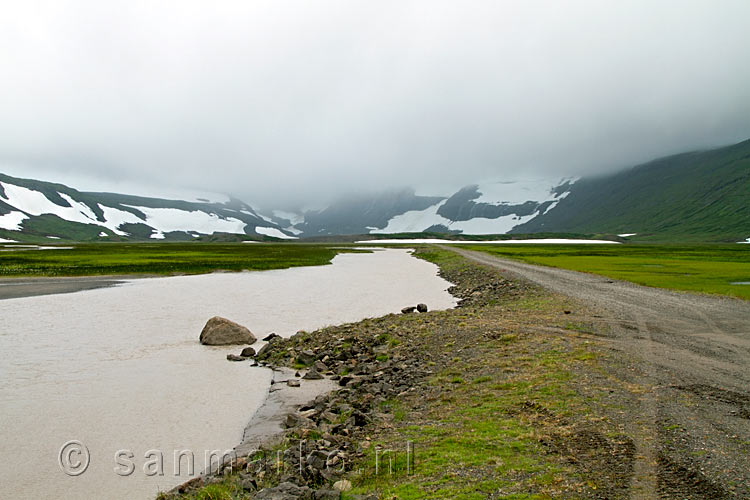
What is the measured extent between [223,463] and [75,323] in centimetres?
2432

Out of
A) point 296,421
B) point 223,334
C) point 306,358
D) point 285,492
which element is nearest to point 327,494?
point 285,492

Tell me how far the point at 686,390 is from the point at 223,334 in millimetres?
20226

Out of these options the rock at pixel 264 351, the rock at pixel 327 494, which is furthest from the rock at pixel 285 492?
the rock at pixel 264 351

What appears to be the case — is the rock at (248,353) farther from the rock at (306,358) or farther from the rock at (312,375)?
the rock at (312,375)

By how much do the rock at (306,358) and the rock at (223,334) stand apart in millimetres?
5488

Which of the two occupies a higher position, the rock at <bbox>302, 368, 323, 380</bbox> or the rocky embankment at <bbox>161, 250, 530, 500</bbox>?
the rocky embankment at <bbox>161, 250, 530, 500</bbox>

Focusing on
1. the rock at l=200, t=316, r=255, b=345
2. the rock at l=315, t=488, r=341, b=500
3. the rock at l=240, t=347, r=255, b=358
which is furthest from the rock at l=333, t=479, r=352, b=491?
the rock at l=200, t=316, r=255, b=345

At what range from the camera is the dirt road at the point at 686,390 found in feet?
23.0

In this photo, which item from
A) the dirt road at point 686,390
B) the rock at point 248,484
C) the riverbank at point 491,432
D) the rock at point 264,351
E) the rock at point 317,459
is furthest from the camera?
the rock at point 264,351

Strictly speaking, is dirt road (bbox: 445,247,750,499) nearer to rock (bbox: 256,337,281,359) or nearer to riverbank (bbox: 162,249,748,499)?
riverbank (bbox: 162,249,748,499)

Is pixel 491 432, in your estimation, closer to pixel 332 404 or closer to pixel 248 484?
pixel 248 484

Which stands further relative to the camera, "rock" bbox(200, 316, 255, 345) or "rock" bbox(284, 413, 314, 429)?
"rock" bbox(200, 316, 255, 345)

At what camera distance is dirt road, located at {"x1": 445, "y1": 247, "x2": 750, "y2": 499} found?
702 cm

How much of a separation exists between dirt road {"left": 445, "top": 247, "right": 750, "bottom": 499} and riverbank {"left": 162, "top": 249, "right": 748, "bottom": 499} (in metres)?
0.05
